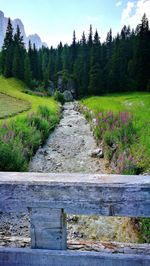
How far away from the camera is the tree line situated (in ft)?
147

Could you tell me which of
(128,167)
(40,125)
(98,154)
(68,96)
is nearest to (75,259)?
(128,167)

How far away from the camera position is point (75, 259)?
174 cm

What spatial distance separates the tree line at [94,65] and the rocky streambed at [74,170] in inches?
1187

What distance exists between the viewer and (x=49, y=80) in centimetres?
6128

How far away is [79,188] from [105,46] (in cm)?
6182

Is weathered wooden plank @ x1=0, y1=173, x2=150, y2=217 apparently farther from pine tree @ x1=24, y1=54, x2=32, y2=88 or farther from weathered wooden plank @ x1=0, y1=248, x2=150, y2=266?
pine tree @ x1=24, y1=54, x2=32, y2=88

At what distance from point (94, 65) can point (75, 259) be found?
163 feet

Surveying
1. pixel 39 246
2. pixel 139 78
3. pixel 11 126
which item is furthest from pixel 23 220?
pixel 139 78

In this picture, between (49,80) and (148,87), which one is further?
(49,80)

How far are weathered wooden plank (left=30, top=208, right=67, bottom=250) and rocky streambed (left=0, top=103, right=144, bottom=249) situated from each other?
295 mm

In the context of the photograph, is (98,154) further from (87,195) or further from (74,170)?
(87,195)

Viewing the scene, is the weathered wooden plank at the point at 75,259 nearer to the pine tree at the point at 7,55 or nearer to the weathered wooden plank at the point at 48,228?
the weathered wooden plank at the point at 48,228

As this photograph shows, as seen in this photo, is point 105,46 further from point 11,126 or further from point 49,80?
point 11,126

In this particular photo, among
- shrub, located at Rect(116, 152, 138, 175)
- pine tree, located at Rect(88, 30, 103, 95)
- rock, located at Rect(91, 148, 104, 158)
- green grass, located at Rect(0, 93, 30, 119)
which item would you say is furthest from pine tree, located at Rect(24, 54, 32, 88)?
shrub, located at Rect(116, 152, 138, 175)
